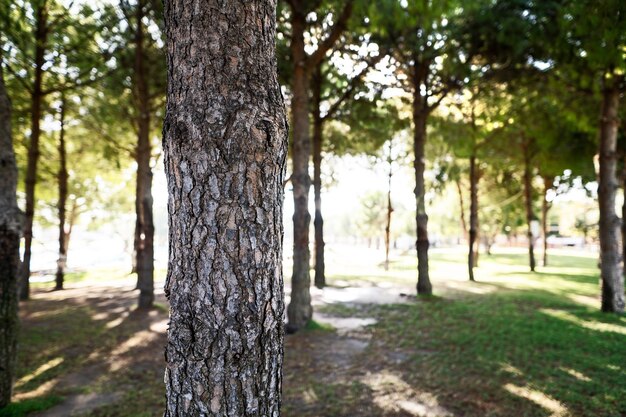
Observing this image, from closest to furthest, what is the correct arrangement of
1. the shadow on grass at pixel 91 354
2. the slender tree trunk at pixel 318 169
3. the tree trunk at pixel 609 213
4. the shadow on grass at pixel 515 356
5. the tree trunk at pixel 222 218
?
1. the tree trunk at pixel 222 218
2. the shadow on grass at pixel 515 356
3. the shadow on grass at pixel 91 354
4. the tree trunk at pixel 609 213
5. the slender tree trunk at pixel 318 169

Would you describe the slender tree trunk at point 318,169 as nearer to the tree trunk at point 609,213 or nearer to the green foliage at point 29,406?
the tree trunk at point 609,213

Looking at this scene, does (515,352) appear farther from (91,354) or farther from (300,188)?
(91,354)

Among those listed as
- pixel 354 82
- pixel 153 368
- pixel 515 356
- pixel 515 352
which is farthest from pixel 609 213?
pixel 153 368

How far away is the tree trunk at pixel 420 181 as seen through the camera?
11938 mm

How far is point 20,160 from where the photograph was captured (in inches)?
647

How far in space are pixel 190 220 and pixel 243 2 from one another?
3.42 feet

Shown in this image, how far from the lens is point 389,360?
21.3 feet

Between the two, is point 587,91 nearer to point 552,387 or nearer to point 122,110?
point 552,387

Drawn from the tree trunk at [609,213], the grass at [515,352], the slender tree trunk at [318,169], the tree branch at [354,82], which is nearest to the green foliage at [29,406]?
the grass at [515,352]

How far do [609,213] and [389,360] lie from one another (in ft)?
22.1

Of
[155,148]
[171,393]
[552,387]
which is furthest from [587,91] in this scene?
[155,148]

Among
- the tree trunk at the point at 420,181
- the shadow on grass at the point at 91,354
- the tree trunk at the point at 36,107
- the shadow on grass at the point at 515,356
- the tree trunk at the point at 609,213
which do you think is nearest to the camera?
the shadow on grass at the point at 515,356

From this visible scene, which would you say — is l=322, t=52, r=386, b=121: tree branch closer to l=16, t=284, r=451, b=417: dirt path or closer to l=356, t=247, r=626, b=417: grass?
l=16, t=284, r=451, b=417: dirt path

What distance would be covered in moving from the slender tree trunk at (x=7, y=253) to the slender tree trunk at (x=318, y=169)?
9827 millimetres
